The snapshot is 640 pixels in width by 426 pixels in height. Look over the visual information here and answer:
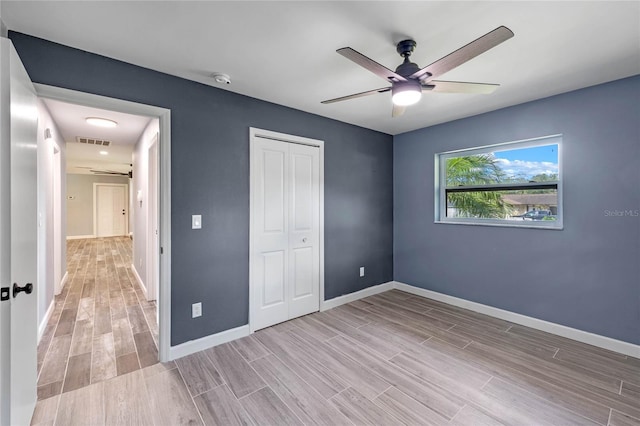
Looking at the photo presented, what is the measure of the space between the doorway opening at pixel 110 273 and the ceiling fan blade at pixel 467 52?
6.93 feet

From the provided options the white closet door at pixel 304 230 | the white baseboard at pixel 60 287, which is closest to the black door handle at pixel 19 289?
the white closet door at pixel 304 230

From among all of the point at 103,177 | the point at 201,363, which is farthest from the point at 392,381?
the point at 103,177

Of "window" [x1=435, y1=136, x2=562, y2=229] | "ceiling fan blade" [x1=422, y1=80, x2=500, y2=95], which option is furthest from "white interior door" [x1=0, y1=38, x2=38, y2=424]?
"window" [x1=435, y1=136, x2=562, y2=229]

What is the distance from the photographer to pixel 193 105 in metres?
2.56

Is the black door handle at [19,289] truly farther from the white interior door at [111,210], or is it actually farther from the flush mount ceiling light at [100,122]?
the white interior door at [111,210]

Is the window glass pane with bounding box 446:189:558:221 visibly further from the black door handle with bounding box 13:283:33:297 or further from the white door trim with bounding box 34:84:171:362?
the black door handle with bounding box 13:283:33:297

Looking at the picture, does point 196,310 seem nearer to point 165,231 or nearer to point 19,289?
point 165,231

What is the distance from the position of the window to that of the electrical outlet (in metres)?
3.22

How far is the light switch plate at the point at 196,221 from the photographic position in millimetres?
2551

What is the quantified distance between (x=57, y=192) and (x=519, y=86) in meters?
6.14

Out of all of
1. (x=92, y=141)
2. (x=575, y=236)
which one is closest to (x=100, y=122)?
(x=92, y=141)

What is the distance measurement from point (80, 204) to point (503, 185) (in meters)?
12.7

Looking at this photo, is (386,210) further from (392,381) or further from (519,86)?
(392,381)

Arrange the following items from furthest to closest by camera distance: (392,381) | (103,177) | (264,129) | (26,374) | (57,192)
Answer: (103,177), (57,192), (264,129), (392,381), (26,374)
